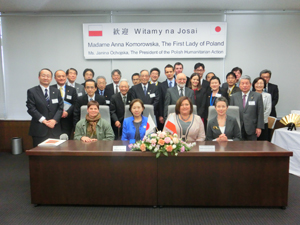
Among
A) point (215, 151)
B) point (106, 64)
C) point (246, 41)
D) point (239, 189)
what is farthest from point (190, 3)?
point (239, 189)

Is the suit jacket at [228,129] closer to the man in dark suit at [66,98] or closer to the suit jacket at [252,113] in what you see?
the suit jacket at [252,113]

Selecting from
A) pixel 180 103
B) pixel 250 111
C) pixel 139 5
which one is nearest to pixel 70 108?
pixel 180 103

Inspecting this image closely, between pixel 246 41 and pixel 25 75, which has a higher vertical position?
pixel 246 41

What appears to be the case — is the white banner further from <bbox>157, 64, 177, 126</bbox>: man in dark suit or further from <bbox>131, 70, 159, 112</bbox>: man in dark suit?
<bbox>131, 70, 159, 112</bbox>: man in dark suit

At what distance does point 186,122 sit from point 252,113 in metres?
1.20

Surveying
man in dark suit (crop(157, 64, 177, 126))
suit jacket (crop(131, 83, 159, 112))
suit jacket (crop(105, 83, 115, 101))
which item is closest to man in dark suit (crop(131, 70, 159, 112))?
suit jacket (crop(131, 83, 159, 112))

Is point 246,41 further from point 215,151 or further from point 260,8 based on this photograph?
point 215,151

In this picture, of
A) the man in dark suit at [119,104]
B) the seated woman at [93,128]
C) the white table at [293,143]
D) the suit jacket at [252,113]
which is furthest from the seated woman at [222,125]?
the man in dark suit at [119,104]

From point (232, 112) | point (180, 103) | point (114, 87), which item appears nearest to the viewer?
point (180, 103)

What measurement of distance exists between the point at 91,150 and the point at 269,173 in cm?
179

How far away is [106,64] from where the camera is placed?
495 cm

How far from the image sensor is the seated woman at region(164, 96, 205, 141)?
2.82 m

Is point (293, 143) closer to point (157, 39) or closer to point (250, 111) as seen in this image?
point (250, 111)

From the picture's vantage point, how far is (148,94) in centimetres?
385
